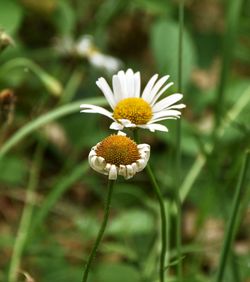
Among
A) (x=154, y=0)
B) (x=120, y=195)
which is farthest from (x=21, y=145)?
(x=154, y=0)

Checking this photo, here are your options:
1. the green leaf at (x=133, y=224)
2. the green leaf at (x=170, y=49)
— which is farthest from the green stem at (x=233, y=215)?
the green leaf at (x=170, y=49)

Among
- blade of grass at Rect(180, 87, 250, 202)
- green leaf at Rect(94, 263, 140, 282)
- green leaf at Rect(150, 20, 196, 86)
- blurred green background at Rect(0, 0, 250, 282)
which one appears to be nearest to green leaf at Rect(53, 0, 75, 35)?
blurred green background at Rect(0, 0, 250, 282)

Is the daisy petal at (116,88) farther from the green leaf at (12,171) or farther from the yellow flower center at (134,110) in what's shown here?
the green leaf at (12,171)

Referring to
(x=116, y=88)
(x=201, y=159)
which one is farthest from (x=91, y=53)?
(x=116, y=88)

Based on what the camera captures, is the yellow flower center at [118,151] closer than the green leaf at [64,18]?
Yes

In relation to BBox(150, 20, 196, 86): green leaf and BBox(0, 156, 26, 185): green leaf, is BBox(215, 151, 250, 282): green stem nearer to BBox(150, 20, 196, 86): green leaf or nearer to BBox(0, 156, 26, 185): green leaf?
BBox(150, 20, 196, 86): green leaf

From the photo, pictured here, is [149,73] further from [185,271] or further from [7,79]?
[185,271]
